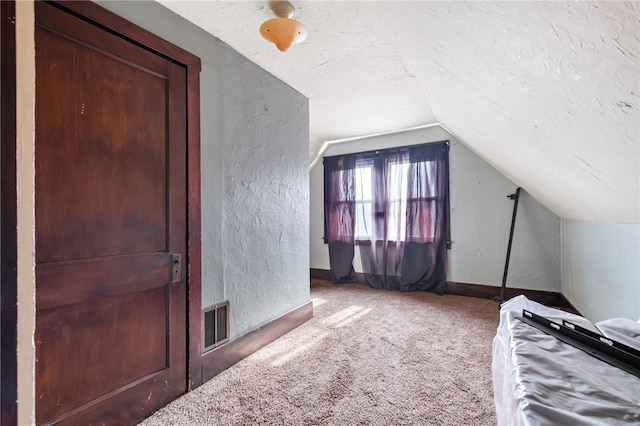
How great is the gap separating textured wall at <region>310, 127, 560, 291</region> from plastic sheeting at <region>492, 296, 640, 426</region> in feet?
8.45

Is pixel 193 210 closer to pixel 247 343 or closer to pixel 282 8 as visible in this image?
pixel 247 343

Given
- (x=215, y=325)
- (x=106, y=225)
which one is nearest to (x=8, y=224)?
(x=106, y=225)

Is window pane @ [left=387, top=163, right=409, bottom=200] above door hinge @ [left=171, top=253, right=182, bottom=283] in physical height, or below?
above

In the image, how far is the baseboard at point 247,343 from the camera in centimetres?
173

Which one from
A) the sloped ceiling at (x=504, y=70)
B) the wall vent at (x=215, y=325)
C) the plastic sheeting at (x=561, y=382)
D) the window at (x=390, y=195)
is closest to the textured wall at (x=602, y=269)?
the sloped ceiling at (x=504, y=70)

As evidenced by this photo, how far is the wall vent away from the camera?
1727 mm

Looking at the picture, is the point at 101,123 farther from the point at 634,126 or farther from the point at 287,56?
the point at 634,126

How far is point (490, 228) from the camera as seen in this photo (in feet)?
11.1

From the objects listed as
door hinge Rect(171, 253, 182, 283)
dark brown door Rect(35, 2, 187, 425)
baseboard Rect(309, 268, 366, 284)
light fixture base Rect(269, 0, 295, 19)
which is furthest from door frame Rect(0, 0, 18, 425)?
baseboard Rect(309, 268, 366, 284)

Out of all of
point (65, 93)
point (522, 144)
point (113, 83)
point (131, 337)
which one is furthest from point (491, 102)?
point (131, 337)

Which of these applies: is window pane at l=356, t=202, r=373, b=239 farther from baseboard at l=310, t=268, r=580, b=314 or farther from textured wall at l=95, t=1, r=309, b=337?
textured wall at l=95, t=1, r=309, b=337

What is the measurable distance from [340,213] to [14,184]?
3.80 metres

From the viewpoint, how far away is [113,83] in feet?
4.34

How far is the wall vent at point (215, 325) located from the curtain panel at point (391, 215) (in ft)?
8.04
